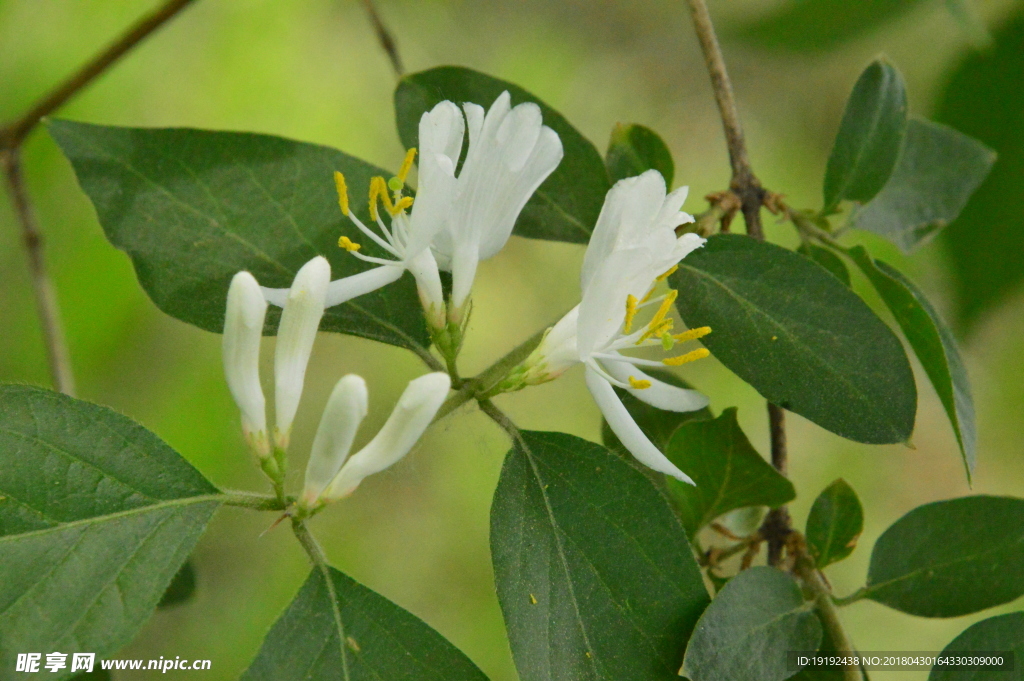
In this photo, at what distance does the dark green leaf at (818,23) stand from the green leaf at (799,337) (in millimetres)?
930

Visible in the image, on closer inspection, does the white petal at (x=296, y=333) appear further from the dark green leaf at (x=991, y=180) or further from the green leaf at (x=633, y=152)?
the dark green leaf at (x=991, y=180)

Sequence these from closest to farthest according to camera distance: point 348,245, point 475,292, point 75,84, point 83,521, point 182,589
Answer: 1. point 83,521
2. point 348,245
3. point 182,589
4. point 75,84
5. point 475,292

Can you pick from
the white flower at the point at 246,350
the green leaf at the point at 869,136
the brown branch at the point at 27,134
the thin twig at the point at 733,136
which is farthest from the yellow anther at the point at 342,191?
the brown branch at the point at 27,134

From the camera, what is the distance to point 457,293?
635mm

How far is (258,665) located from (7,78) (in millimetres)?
1698

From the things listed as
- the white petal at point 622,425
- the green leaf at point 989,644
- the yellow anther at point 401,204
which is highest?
the yellow anther at point 401,204

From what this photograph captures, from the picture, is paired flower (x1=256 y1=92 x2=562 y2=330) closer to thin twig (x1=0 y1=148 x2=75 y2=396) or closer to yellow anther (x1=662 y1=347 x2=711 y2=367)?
yellow anther (x1=662 y1=347 x2=711 y2=367)

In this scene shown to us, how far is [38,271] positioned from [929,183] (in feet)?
3.55

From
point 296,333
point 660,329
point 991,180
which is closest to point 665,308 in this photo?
point 660,329

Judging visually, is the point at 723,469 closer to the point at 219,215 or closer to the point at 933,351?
the point at 933,351

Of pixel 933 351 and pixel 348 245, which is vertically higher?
pixel 348 245

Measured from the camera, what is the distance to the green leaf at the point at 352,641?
55 cm

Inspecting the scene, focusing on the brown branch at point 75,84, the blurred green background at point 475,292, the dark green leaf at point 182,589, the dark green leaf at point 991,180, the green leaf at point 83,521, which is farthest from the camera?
the blurred green background at point 475,292

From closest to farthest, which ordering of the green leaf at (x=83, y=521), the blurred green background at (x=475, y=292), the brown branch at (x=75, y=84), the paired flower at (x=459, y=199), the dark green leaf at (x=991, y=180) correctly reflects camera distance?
the green leaf at (x=83, y=521) < the paired flower at (x=459, y=199) < the brown branch at (x=75, y=84) < the dark green leaf at (x=991, y=180) < the blurred green background at (x=475, y=292)
